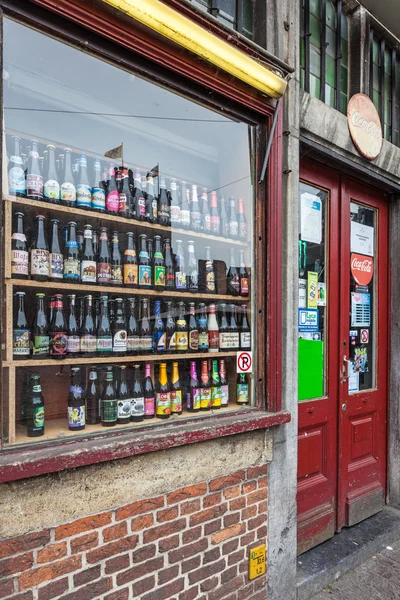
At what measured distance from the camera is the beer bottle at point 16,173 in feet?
6.82

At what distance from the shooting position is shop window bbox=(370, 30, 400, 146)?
394 cm

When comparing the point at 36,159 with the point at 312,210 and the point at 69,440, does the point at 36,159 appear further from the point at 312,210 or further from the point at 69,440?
the point at 312,210

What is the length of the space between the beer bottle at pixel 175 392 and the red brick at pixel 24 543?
3.22 feet

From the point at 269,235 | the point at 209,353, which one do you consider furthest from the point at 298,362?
the point at 269,235

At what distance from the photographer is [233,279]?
9.86 ft

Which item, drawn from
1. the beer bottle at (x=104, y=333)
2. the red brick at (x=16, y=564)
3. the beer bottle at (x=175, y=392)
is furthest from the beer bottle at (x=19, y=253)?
the red brick at (x=16, y=564)

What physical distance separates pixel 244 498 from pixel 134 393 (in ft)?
3.24

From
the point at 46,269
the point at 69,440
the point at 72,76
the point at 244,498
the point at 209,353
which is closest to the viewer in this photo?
the point at 69,440

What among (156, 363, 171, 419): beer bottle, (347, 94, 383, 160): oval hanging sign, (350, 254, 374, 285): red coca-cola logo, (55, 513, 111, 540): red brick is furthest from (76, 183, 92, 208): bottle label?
(350, 254, 374, 285): red coca-cola logo

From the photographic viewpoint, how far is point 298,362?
3.26 metres

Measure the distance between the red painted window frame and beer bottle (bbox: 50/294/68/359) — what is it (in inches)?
18.5

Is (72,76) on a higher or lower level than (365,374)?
higher

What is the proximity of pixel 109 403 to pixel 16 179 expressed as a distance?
1275mm

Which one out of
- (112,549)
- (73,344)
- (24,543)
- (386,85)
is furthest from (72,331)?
(386,85)
